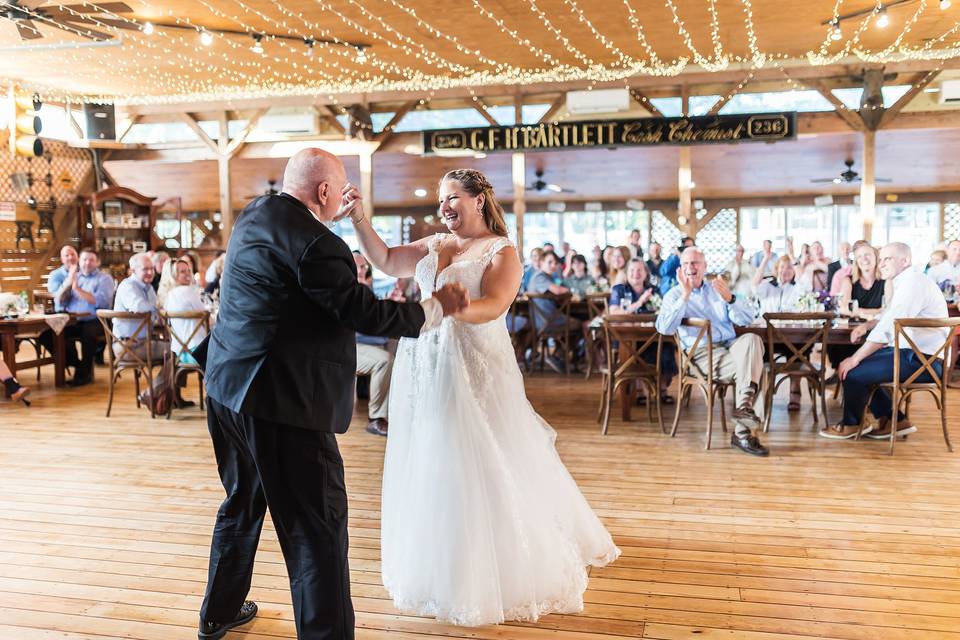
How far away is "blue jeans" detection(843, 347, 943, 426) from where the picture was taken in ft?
16.8

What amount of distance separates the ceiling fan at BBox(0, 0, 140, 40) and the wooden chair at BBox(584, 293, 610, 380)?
4.86m

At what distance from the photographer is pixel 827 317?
5.06 meters

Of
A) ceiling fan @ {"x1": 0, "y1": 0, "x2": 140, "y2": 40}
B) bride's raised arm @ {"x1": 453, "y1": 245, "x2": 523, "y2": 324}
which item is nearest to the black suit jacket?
bride's raised arm @ {"x1": 453, "y1": 245, "x2": 523, "y2": 324}

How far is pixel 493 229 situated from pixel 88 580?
209cm

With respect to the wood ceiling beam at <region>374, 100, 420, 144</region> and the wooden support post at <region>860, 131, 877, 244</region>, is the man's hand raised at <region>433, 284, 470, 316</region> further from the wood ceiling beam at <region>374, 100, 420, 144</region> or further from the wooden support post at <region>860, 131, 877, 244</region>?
the wood ceiling beam at <region>374, 100, 420, 144</region>

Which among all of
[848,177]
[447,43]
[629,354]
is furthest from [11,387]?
[848,177]

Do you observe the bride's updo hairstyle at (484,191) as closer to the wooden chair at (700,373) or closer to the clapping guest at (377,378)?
the wooden chair at (700,373)

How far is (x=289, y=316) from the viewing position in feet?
7.06

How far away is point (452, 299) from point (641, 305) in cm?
473

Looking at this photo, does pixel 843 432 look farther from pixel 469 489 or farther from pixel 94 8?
pixel 94 8

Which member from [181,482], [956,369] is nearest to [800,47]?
[956,369]

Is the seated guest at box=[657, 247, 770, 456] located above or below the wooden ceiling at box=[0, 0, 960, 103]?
below

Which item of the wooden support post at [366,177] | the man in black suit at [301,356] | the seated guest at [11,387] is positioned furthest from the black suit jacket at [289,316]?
the wooden support post at [366,177]

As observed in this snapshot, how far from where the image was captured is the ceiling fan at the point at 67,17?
17.9 ft
